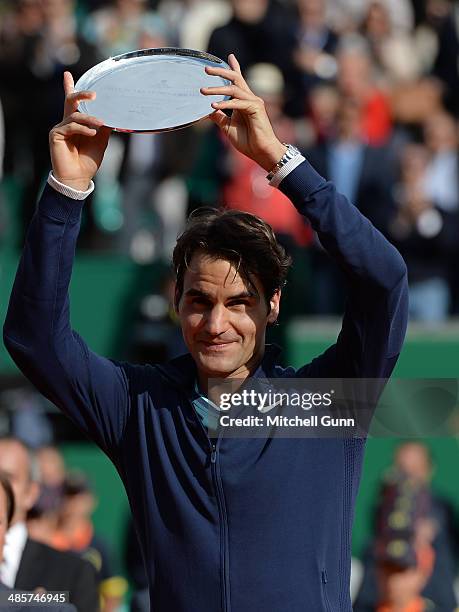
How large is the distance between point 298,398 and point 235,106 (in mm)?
681

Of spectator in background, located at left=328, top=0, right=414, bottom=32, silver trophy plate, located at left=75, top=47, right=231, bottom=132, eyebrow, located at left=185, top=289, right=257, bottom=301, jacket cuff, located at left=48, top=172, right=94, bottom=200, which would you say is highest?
spectator in background, located at left=328, top=0, right=414, bottom=32

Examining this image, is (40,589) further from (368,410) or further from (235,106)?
(235,106)

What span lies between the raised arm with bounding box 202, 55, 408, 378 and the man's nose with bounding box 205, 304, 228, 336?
0.26 meters

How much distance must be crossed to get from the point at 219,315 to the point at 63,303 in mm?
346

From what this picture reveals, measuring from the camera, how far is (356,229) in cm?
270

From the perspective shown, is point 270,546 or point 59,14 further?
point 59,14

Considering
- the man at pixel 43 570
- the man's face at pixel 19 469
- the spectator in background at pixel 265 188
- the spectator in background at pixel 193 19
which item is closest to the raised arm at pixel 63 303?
the man at pixel 43 570

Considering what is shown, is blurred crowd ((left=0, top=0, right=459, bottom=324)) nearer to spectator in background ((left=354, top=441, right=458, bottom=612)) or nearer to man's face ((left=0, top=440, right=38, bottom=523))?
spectator in background ((left=354, top=441, right=458, bottom=612))

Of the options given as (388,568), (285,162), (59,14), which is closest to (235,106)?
(285,162)

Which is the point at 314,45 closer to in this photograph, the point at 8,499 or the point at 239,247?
the point at 8,499

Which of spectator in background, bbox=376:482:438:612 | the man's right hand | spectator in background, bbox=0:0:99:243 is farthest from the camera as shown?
spectator in background, bbox=0:0:99:243

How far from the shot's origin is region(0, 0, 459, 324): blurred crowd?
837 cm

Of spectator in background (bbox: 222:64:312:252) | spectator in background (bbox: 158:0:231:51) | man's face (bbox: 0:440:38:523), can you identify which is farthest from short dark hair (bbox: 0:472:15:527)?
spectator in background (bbox: 158:0:231:51)

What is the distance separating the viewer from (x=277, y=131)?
830 centimetres
